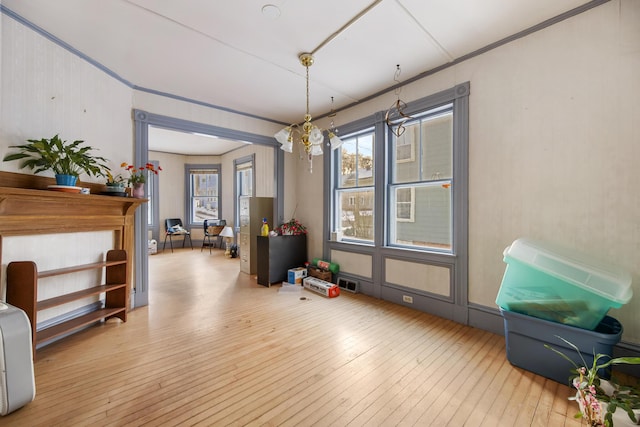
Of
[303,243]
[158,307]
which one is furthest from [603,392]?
[158,307]

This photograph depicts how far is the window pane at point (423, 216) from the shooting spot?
10.4ft

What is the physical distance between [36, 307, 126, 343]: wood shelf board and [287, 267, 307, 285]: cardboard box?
88.3 inches

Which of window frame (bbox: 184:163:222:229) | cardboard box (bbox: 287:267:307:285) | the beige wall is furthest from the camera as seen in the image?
window frame (bbox: 184:163:222:229)

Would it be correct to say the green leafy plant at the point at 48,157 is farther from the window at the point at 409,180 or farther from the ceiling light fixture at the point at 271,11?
the window at the point at 409,180

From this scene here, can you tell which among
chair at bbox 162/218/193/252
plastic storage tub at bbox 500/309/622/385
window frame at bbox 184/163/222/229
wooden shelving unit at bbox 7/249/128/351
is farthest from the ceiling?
chair at bbox 162/218/193/252

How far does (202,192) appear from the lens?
8.41 m

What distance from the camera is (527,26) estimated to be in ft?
7.91

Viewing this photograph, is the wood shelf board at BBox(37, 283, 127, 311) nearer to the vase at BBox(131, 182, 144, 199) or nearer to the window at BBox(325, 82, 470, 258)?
the vase at BBox(131, 182, 144, 199)

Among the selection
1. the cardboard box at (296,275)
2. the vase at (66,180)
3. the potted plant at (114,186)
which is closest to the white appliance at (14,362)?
the vase at (66,180)

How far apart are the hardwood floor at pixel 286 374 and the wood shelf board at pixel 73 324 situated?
16cm

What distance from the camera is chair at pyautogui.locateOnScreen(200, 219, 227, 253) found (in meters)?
7.88

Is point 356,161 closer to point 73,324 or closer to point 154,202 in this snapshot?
point 73,324

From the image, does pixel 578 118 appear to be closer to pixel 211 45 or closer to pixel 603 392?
pixel 603 392

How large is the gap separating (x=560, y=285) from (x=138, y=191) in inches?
166
